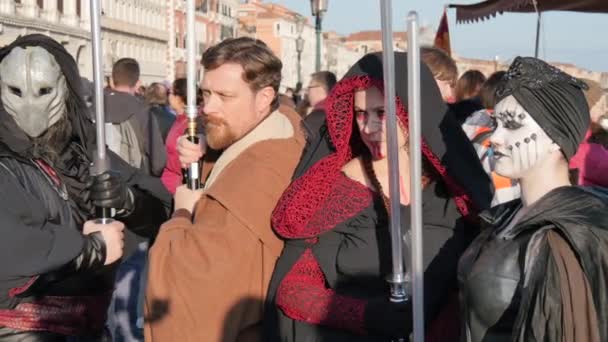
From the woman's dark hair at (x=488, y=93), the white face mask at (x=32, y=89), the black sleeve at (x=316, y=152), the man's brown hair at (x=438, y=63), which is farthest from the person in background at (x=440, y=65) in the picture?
the white face mask at (x=32, y=89)

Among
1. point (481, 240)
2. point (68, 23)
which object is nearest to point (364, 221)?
point (481, 240)

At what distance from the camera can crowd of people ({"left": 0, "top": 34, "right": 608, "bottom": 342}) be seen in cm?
264

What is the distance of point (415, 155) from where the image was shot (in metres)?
2.39

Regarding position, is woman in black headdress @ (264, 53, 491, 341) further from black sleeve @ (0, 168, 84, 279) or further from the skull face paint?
black sleeve @ (0, 168, 84, 279)

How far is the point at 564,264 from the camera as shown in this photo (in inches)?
92.5

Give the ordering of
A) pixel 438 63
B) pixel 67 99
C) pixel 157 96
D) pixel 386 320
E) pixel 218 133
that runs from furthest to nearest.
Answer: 1. pixel 157 96
2. pixel 438 63
3. pixel 67 99
4. pixel 218 133
5. pixel 386 320

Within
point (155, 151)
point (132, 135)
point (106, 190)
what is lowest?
point (106, 190)

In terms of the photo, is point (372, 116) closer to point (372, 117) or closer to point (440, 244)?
point (372, 117)

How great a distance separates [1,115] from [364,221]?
4.48ft

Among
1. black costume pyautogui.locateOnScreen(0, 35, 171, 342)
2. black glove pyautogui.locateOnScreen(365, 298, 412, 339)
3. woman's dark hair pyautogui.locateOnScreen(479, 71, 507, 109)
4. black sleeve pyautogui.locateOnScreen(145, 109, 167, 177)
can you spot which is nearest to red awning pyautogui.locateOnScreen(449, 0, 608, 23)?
woman's dark hair pyautogui.locateOnScreen(479, 71, 507, 109)

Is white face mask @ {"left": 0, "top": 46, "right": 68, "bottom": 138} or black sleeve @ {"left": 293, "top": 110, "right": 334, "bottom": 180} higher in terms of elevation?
white face mask @ {"left": 0, "top": 46, "right": 68, "bottom": 138}

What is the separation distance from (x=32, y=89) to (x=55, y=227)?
569 millimetres

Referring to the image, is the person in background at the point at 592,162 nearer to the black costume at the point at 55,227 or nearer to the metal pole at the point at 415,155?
the black costume at the point at 55,227

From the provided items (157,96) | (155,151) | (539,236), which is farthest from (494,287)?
(157,96)
